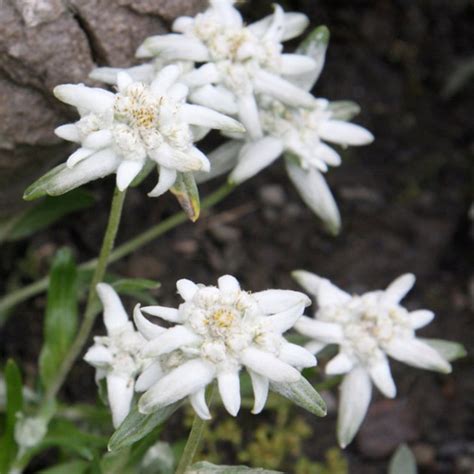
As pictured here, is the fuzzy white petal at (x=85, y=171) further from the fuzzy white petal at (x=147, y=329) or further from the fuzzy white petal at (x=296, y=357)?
the fuzzy white petal at (x=296, y=357)

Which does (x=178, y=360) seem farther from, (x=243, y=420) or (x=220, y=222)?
(x=220, y=222)

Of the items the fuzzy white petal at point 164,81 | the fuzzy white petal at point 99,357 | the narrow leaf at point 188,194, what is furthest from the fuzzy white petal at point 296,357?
the fuzzy white petal at point 164,81

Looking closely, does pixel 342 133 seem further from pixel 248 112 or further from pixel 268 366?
pixel 268 366

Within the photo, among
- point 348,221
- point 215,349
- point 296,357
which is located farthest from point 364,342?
point 348,221

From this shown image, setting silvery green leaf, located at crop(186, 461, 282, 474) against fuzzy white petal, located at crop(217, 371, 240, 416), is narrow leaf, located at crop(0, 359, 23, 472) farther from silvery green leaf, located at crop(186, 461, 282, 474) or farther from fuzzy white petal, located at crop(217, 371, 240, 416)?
fuzzy white petal, located at crop(217, 371, 240, 416)

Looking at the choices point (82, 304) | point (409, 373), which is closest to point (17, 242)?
point (82, 304)

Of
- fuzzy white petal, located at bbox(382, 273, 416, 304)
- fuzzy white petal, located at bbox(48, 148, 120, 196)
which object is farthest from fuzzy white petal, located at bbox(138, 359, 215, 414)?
fuzzy white petal, located at bbox(382, 273, 416, 304)
